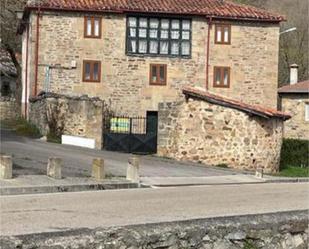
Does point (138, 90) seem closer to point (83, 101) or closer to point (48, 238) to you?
point (83, 101)

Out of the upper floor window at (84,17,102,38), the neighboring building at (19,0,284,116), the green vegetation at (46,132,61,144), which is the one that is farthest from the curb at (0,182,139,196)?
the upper floor window at (84,17,102,38)

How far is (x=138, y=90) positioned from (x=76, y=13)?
5.58 meters

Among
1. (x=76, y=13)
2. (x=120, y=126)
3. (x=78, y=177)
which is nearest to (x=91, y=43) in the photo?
(x=76, y=13)

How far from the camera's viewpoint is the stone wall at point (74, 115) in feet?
99.3

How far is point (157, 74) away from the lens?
38.5m

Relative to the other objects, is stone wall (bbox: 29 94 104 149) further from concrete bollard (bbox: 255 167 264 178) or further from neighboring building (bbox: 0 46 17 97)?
neighboring building (bbox: 0 46 17 97)

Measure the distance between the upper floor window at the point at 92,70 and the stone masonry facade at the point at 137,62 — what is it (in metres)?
0.24

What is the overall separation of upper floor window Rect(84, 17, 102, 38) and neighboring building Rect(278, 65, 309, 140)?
1256cm

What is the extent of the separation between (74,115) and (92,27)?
29.1 ft

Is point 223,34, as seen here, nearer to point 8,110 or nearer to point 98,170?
point 8,110

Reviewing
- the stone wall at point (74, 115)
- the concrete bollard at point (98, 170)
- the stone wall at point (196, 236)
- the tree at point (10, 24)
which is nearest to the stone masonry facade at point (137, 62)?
the stone wall at point (74, 115)

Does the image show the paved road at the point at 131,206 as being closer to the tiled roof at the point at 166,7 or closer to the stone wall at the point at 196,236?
the stone wall at the point at 196,236

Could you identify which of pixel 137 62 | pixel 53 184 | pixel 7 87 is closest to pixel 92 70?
pixel 137 62

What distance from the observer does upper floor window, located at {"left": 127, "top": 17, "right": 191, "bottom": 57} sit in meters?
38.5
